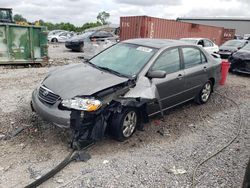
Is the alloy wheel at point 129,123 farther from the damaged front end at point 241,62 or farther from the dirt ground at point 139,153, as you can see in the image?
the damaged front end at point 241,62

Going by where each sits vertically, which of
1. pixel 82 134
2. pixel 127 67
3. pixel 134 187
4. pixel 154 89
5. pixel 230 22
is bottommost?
pixel 134 187

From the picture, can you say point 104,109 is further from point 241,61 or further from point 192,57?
point 241,61

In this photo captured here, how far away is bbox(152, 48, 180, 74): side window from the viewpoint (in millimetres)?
4566

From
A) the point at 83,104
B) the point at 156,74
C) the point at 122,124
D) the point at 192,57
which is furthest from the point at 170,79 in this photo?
the point at 83,104

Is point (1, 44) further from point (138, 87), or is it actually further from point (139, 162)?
point (139, 162)

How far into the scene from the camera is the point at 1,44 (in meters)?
9.55

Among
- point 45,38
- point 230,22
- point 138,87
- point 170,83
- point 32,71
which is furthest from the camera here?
point 230,22

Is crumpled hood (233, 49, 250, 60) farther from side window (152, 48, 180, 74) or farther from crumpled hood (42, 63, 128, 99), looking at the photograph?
crumpled hood (42, 63, 128, 99)

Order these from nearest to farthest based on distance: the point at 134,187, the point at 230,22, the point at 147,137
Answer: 1. the point at 134,187
2. the point at 147,137
3. the point at 230,22

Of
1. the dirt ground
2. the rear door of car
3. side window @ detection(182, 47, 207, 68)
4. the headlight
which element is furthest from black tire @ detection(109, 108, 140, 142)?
side window @ detection(182, 47, 207, 68)

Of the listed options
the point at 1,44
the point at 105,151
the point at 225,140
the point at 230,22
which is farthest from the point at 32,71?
the point at 230,22

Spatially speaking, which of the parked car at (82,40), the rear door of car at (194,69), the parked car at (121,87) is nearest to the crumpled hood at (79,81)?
the parked car at (121,87)

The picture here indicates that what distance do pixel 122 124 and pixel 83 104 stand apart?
72 centimetres

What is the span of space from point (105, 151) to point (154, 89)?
1337mm
